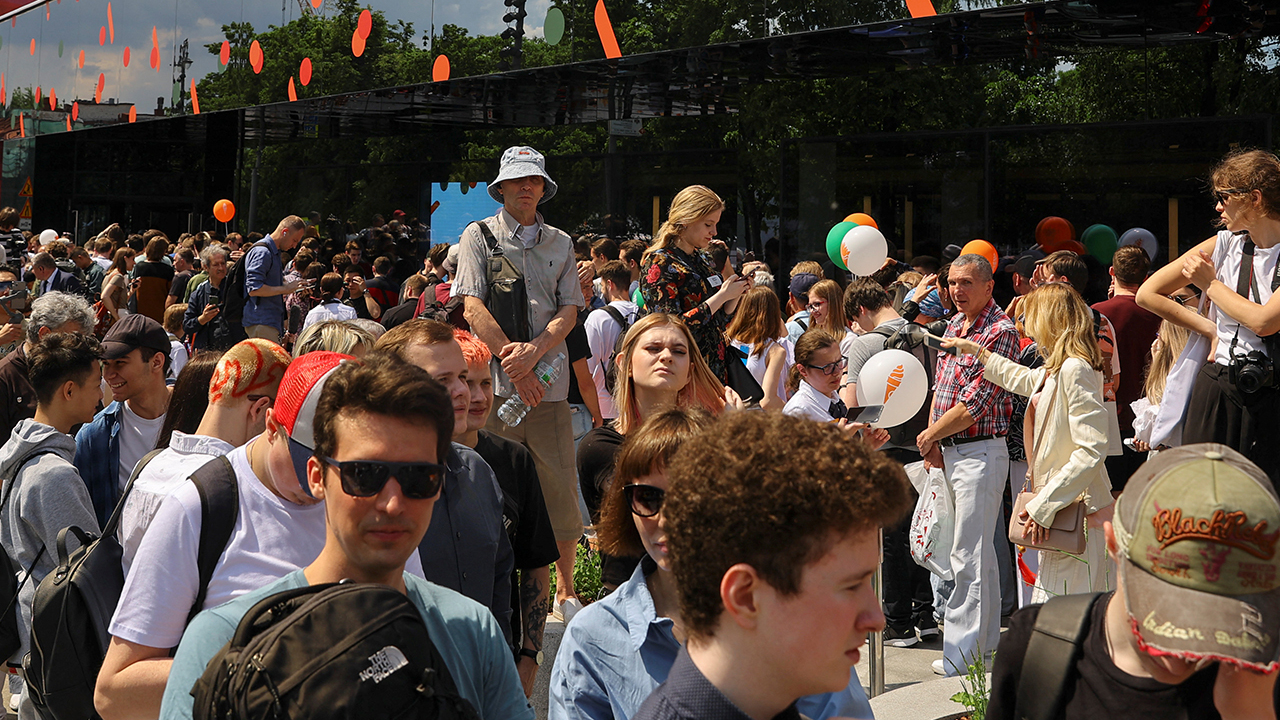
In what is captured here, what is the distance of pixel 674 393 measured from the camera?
471 cm

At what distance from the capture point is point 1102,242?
1181cm

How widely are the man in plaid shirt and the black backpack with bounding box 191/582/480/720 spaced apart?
4711mm

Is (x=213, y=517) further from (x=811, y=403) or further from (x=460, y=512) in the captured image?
(x=811, y=403)

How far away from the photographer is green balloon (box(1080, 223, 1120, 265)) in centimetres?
1177

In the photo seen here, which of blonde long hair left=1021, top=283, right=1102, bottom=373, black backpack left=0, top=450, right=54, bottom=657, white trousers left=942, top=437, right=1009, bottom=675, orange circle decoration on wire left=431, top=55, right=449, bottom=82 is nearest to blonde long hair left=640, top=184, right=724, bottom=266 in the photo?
blonde long hair left=1021, top=283, right=1102, bottom=373

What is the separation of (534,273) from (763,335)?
7.12 feet

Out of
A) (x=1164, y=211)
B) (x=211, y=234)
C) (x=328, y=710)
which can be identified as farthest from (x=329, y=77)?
(x=328, y=710)

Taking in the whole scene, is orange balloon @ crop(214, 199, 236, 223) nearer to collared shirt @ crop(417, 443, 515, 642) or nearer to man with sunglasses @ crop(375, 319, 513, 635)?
man with sunglasses @ crop(375, 319, 513, 635)

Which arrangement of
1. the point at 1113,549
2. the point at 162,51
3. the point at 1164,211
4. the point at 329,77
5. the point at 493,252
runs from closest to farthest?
1. the point at 1113,549
2. the point at 493,252
3. the point at 1164,211
4. the point at 329,77
5. the point at 162,51

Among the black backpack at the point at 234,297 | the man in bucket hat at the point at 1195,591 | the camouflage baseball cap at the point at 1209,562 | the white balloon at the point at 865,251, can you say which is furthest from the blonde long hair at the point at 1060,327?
the black backpack at the point at 234,297

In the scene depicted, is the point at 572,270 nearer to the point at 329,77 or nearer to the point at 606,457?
the point at 606,457

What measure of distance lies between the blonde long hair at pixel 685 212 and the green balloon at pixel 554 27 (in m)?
8.54

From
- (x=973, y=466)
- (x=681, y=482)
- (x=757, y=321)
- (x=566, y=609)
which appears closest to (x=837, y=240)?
(x=757, y=321)

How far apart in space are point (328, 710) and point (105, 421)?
3.49 m
